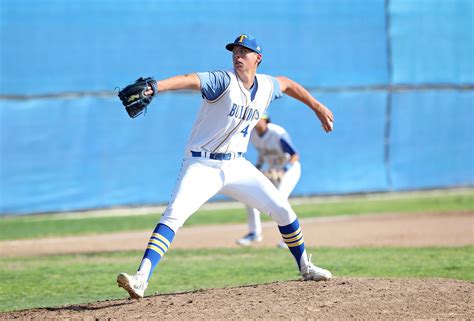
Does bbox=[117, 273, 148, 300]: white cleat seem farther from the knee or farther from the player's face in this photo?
the player's face

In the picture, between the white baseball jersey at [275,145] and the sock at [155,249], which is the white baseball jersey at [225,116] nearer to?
the sock at [155,249]

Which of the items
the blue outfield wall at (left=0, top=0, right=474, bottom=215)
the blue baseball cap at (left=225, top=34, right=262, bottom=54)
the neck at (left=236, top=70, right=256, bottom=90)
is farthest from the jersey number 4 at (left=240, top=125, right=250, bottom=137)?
the blue outfield wall at (left=0, top=0, right=474, bottom=215)

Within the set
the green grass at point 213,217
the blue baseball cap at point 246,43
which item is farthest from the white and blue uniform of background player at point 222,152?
the green grass at point 213,217

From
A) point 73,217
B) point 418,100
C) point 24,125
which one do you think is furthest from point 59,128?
point 418,100

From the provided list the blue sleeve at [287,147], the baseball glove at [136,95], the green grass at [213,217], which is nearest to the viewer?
the baseball glove at [136,95]

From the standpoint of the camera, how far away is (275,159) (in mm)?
11219

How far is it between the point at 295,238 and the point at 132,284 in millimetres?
1538

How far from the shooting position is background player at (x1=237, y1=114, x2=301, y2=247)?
10734mm

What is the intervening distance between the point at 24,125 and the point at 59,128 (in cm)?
59

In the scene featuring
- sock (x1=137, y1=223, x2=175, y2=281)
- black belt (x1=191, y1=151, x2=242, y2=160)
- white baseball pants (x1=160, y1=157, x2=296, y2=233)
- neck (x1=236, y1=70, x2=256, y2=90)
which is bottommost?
sock (x1=137, y1=223, x2=175, y2=281)

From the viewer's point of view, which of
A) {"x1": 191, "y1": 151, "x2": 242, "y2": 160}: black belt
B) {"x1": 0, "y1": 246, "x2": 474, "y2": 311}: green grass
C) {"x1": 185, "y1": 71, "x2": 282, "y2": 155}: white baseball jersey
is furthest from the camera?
{"x1": 0, "y1": 246, "x2": 474, "y2": 311}: green grass

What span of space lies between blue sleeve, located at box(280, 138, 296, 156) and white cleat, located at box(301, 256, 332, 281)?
3.96 meters

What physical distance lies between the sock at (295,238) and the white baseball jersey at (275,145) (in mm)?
3941

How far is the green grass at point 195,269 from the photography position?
24.8 feet
